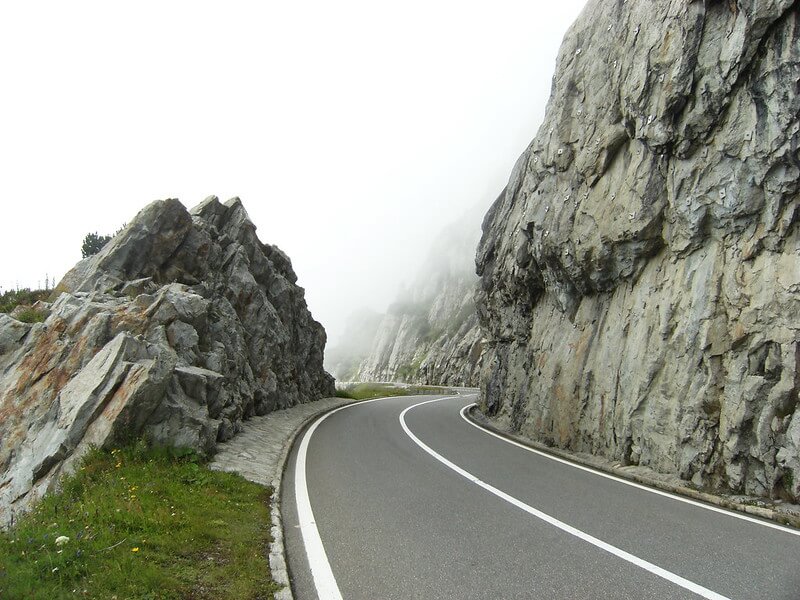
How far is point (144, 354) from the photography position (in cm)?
1062

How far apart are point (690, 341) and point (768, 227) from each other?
108 inches

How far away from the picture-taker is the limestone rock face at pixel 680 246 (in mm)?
9078

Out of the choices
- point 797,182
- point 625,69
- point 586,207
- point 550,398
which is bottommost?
point 550,398

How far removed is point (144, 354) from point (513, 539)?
864 centimetres

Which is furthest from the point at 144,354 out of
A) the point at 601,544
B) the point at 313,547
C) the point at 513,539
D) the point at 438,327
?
the point at 438,327

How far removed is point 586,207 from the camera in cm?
1562

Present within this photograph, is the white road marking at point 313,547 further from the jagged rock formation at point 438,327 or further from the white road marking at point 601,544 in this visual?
the jagged rock formation at point 438,327

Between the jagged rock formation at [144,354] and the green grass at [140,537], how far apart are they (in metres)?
1.13

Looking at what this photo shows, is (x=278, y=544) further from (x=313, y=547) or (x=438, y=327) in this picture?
(x=438, y=327)

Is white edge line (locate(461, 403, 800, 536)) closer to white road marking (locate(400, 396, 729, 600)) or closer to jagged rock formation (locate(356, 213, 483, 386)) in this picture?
white road marking (locate(400, 396, 729, 600))

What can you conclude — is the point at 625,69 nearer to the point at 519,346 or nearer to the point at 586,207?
the point at 586,207

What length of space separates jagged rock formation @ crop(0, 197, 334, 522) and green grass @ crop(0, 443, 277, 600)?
1132 mm

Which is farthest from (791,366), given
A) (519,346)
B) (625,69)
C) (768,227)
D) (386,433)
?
(519,346)

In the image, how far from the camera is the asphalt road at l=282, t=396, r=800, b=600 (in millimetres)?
4902
